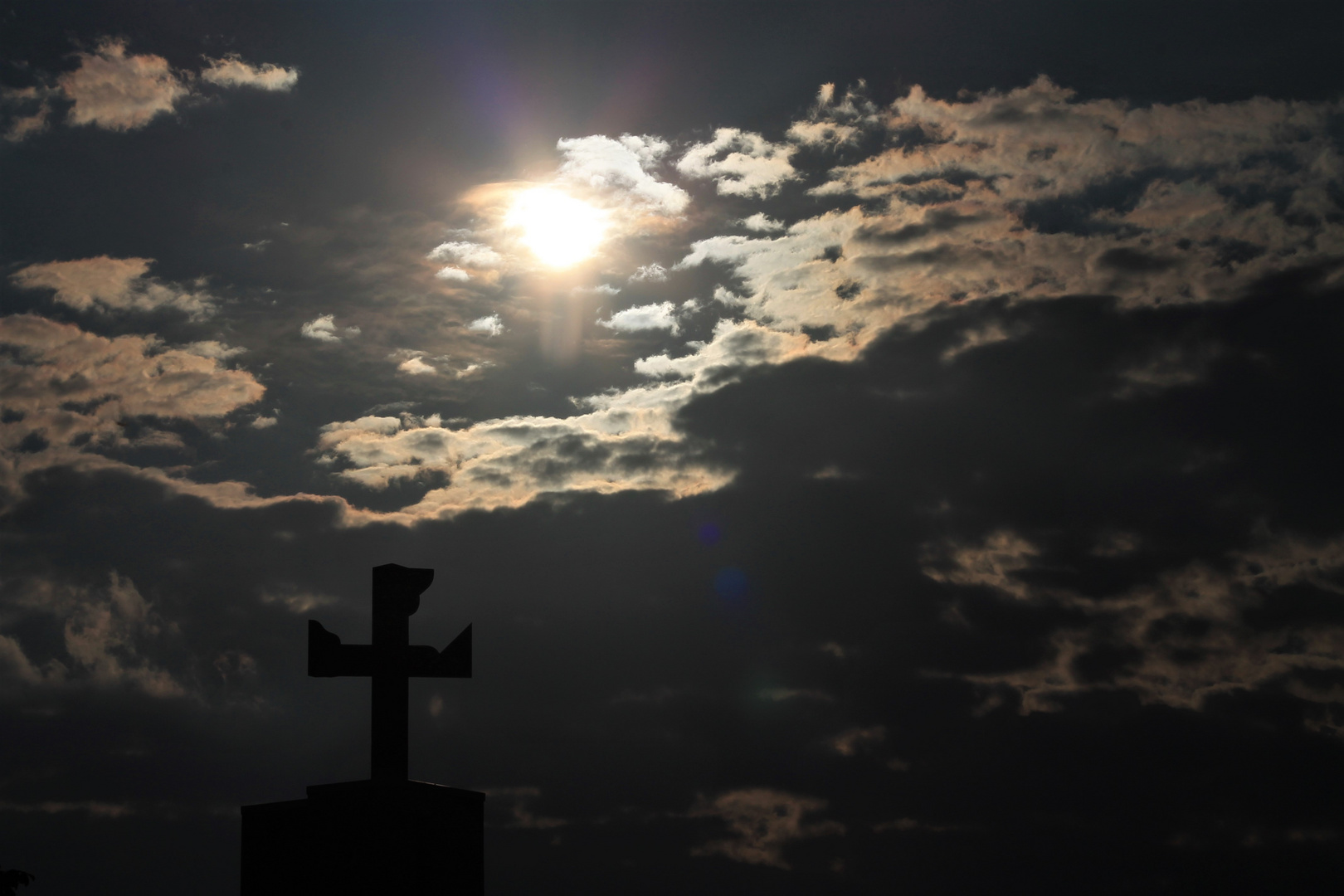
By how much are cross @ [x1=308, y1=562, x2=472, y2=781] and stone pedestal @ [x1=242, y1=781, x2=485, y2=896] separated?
767 mm

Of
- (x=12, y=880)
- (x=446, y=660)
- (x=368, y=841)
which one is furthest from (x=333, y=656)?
(x=12, y=880)

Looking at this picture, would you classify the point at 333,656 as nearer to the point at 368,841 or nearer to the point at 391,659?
the point at 391,659

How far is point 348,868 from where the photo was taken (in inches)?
334

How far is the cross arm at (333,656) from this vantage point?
31.3 feet

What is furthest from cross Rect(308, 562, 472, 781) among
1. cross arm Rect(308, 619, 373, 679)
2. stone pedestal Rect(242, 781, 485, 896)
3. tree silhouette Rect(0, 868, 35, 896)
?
tree silhouette Rect(0, 868, 35, 896)

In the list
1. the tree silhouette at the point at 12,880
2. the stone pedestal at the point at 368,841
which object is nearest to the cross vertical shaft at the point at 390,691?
the stone pedestal at the point at 368,841

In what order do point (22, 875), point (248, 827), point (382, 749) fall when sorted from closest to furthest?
point (248, 827)
point (382, 749)
point (22, 875)

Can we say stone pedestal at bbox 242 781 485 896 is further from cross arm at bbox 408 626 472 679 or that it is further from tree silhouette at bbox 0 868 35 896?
tree silhouette at bbox 0 868 35 896

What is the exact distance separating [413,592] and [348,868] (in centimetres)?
238

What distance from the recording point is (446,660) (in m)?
9.91

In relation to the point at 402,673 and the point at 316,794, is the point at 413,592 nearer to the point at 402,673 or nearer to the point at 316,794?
the point at 402,673

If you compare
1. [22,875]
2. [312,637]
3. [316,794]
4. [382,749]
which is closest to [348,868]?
[316,794]

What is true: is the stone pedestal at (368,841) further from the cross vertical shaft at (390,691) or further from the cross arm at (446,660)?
the cross arm at (446,660)

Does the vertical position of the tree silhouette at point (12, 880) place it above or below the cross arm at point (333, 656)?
below
